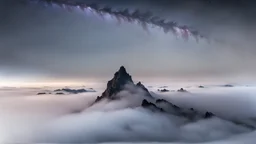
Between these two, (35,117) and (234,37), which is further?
(234,37)

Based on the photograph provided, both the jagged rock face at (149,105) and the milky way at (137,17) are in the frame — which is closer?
the jagged rock face at (149,105)

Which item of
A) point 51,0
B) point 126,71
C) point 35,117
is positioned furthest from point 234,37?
point 35,117

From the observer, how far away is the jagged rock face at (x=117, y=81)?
5180 mm

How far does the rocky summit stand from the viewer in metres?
5.17

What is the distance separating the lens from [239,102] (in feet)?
17.5

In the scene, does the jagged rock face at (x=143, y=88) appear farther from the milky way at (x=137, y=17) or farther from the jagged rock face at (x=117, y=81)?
the milky way at (x=137, y=17)

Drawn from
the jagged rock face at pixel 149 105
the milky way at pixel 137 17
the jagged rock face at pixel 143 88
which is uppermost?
the milky way at pixel 137 17

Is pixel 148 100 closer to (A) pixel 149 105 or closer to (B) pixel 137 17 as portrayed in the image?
(A) pixel 149 105

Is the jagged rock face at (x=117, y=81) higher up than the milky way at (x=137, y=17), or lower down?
lower down

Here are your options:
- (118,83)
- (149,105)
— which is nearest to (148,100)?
(149,105)

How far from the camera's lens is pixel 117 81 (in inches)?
203

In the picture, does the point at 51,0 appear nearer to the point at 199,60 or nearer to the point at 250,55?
the point at 199,60

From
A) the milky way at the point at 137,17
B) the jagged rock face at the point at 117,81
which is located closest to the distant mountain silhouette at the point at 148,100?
the jagged rock face at the point at 117,81

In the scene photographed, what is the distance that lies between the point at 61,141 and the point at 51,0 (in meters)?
2.04
